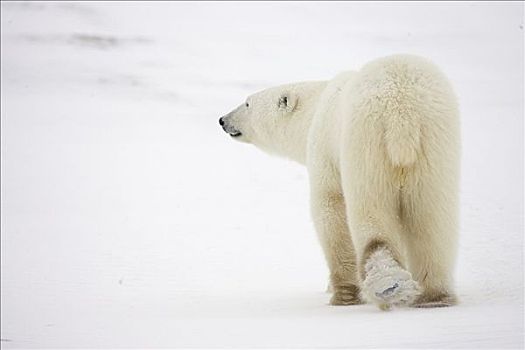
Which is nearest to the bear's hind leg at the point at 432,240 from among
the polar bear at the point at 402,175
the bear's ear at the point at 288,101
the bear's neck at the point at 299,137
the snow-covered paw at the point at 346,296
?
the polar bear at the point at 402,175

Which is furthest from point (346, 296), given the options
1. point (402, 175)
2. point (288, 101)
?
point (288, 101)

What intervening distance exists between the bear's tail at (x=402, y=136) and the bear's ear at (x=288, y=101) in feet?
5.88

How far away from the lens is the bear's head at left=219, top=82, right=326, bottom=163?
523 centimetres

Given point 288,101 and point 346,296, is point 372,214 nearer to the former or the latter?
point 346,296

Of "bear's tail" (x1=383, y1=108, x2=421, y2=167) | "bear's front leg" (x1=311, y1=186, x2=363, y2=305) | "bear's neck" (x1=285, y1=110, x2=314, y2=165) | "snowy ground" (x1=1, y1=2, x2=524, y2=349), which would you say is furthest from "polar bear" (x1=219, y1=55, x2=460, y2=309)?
"bear's neck" (x1=285, y1=110, x2=314, y2=165)

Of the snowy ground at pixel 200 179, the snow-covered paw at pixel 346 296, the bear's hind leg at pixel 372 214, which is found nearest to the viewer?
the snowy ground at pixel 200 179

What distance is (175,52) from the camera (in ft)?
66.6

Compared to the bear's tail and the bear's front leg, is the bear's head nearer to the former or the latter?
the bear's front leg

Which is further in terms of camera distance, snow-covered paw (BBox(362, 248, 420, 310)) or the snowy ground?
the snowy ground

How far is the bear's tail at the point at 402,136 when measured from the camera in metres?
3.47

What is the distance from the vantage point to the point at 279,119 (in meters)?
5.52

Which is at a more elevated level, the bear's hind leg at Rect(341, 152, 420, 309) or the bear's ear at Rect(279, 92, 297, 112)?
the bear's ear at Rect(279, 92, 297, 112)

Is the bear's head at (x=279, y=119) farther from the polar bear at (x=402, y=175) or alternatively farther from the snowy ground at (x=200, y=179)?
the polar bear at (x=402, y=175)

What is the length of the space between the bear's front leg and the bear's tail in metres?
0.93
